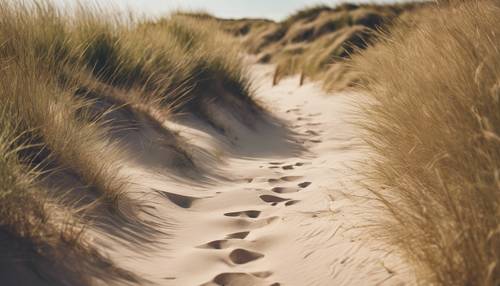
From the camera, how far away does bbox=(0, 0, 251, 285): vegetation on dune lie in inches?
83.4

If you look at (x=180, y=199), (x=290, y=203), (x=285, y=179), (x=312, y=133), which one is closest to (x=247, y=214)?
(x=290, y=203)

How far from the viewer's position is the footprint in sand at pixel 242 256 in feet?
8.65

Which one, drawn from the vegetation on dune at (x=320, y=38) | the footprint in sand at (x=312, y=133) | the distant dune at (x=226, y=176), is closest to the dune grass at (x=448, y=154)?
the distant dune at (x=226, y=176)

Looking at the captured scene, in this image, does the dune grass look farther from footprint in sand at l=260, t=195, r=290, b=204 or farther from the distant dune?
footprint in sand at l=260, t=195, r=290, b=204

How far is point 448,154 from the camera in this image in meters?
1.67

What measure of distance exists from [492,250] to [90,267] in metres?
1.43

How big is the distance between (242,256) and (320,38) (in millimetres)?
11295

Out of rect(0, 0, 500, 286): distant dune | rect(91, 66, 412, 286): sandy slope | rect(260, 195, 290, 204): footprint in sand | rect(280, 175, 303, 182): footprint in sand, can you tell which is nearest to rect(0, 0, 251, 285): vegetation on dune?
rect(0, 0, 500, 286): distant dune

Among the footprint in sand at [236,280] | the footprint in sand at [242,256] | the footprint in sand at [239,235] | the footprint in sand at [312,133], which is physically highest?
the footprint in sand at [312,133]

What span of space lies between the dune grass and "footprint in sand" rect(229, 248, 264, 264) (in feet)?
2.14

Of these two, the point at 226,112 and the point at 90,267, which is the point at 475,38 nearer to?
the point at 90,267

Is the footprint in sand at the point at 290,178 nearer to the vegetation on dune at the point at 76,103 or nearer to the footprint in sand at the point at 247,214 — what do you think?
the footprint in sand at the point at 247,214

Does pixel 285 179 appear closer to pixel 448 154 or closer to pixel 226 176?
pixel 226 176


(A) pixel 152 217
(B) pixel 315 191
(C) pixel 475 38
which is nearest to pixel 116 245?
(A) pixel 152 217
